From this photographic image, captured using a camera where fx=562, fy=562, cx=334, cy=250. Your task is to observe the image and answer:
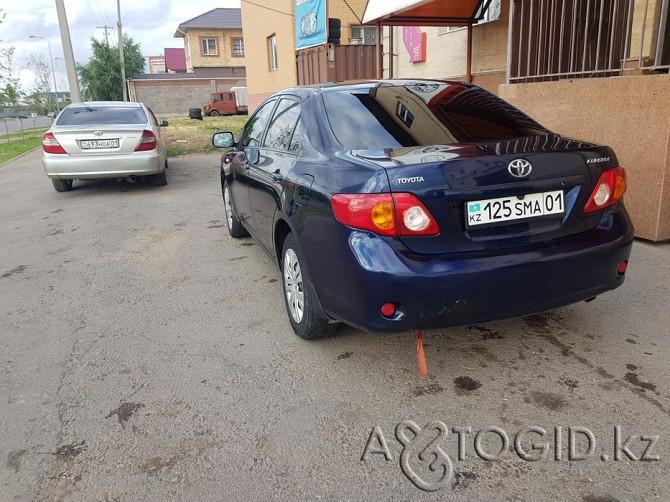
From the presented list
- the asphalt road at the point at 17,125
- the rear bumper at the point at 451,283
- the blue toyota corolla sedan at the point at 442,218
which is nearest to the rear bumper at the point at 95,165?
the blue toyota corolla sedan at the point at 442,218

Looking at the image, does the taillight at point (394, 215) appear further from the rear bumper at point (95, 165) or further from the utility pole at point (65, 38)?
the utility pole at point (65, 38)

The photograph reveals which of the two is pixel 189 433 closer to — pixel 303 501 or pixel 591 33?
pixel 303 501

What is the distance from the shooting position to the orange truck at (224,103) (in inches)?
1649

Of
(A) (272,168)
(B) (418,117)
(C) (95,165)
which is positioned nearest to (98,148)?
(C) (95,165)

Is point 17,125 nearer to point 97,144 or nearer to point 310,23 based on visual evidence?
point 310,23

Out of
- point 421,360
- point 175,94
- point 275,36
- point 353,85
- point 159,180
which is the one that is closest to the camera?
point 421,360

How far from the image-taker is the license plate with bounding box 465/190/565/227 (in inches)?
108

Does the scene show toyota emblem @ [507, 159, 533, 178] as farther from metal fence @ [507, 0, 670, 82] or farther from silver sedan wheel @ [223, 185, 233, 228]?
metal fence @ [507, 0, 670, 82]

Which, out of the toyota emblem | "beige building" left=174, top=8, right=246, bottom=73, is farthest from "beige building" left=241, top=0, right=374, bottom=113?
"beige building" left=174, top=8, right=246, bottom=73

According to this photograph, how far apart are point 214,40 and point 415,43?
147 feet

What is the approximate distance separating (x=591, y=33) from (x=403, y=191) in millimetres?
6643

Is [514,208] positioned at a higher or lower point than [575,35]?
lower

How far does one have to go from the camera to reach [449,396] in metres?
2.92
